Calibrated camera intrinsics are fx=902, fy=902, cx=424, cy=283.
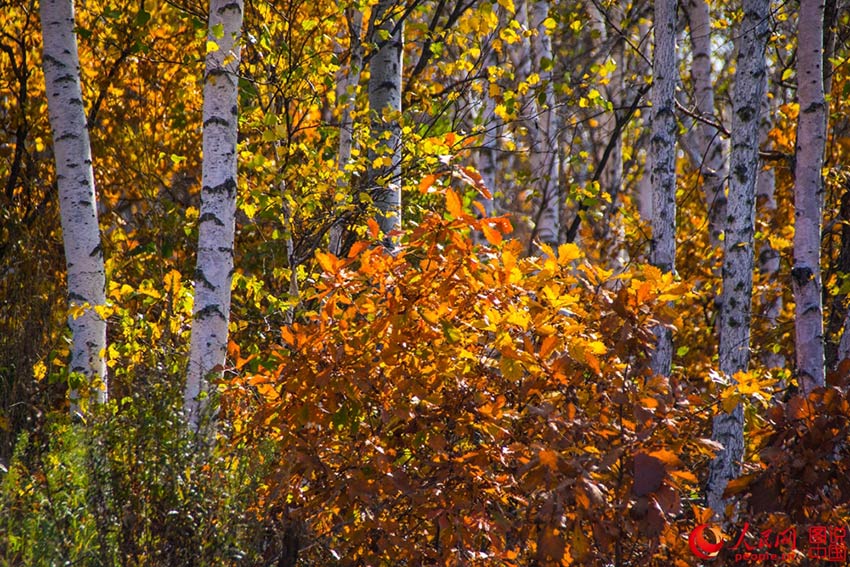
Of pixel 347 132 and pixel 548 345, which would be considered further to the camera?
pixel 347 132

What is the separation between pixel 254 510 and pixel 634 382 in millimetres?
1532

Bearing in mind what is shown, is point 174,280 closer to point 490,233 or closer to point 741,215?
point 490,233

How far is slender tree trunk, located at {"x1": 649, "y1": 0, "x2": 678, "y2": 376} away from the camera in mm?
5059

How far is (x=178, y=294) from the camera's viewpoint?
16.3 ft

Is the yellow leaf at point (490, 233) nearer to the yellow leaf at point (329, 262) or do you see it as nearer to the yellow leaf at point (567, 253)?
the yellow leaf at point (567, 253)

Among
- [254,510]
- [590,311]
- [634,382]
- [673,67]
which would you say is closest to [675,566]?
[634,382]

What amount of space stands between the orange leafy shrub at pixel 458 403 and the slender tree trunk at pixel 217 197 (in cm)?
77

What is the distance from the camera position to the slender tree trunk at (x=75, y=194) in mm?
5059

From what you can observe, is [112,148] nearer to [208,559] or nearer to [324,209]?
[324,209]

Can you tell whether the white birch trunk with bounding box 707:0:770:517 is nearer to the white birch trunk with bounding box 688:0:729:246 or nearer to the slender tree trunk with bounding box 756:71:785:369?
the white birch trunk with bounding box 688:0:729:246

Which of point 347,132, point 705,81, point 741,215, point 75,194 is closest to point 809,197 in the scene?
point 741,215

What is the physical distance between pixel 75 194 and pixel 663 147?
3.33 m

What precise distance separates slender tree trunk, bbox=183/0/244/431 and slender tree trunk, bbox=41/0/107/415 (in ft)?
3.42

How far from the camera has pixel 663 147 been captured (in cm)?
512
